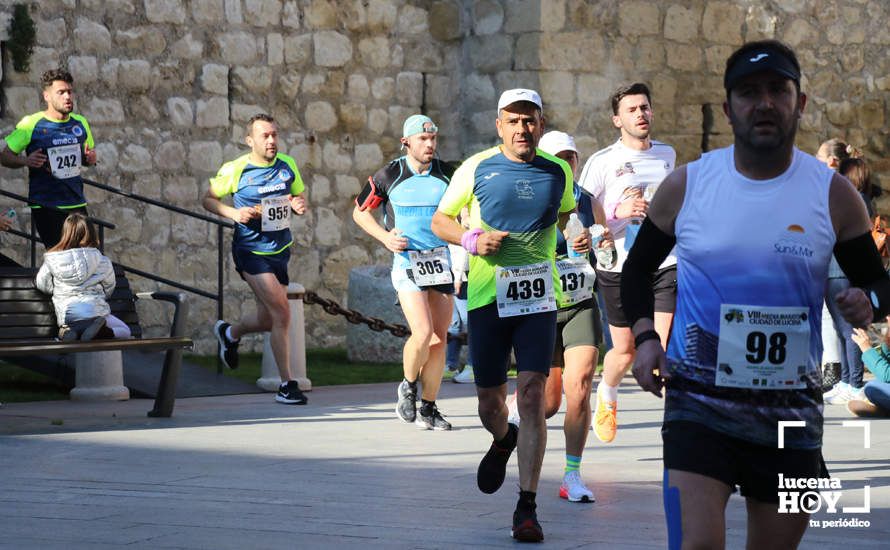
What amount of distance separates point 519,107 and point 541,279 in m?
0.72

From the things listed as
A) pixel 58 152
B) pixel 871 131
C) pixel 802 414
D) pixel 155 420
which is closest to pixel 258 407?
pixel 155 420

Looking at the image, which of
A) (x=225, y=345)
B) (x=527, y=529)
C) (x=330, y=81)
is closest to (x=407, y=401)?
(x=225, y=345)

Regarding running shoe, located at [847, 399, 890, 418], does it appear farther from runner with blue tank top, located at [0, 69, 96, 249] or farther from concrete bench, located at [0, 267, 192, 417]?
runner with blue tank top, located at [0, 69, 96, 249]

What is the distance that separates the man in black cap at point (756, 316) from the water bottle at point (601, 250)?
381cm

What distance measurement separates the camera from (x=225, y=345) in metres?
12.0

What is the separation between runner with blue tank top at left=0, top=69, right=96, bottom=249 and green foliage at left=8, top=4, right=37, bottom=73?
1.75 meters

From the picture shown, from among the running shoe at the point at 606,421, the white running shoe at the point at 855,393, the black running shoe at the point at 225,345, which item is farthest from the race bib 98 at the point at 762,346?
the black running shoe at the point at 225,345

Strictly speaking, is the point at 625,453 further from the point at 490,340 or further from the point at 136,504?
the point at 136,504

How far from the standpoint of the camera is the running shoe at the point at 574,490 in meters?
6.76

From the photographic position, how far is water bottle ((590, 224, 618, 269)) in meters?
7.87

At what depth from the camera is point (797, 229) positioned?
12.9 ft

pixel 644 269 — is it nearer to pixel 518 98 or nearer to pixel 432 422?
pixel 518 98

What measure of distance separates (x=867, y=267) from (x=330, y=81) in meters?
11.9

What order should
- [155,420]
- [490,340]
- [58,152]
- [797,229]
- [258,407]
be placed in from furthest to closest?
[58,152]
[258,407]
[155,420]
[490,340]
[797,229]
